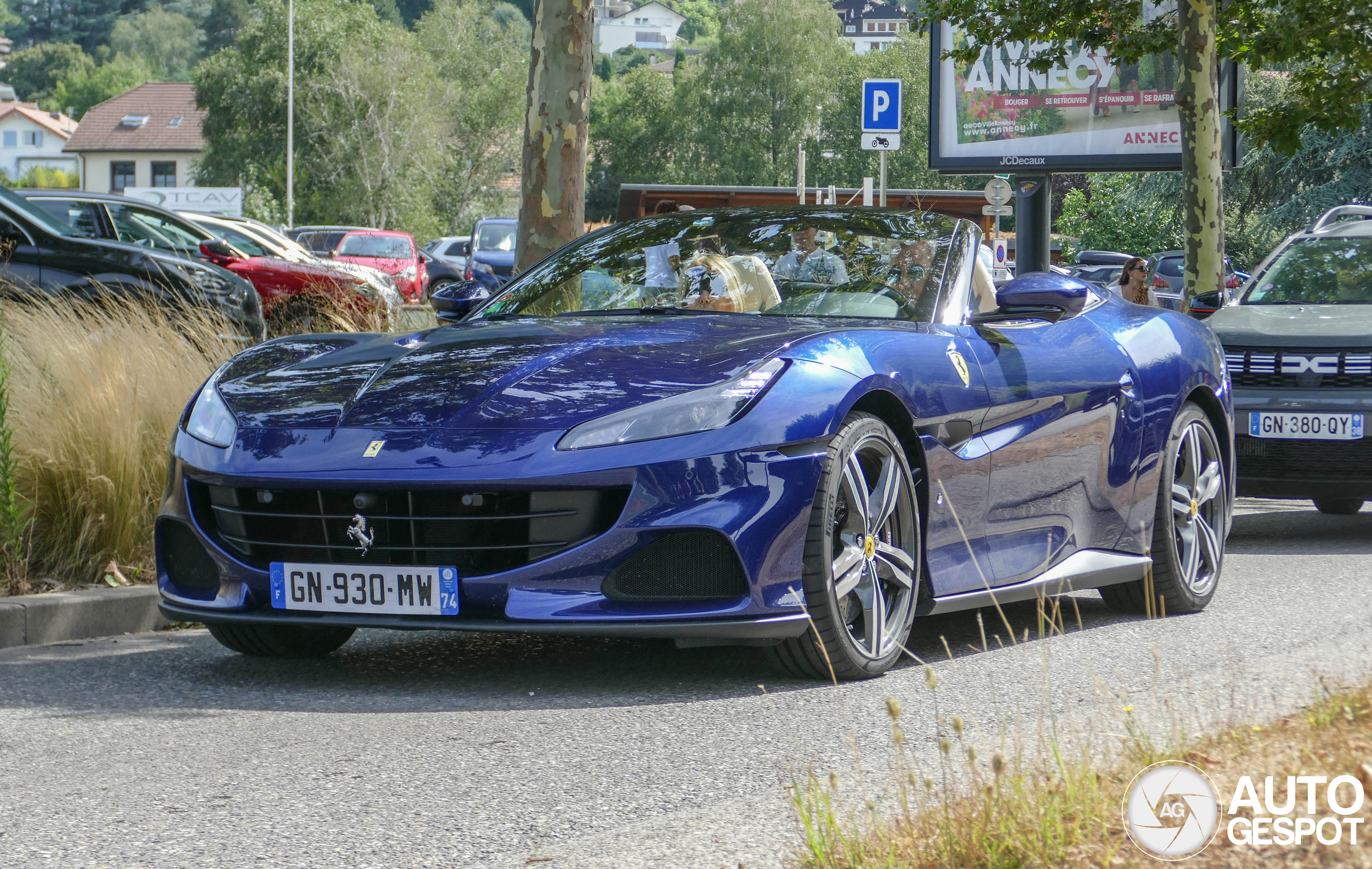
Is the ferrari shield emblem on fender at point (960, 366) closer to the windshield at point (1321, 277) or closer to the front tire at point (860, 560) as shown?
the front tire at point (860, 560)

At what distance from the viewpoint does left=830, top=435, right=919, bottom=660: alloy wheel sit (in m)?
4.69

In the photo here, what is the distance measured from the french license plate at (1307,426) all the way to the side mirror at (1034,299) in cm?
394

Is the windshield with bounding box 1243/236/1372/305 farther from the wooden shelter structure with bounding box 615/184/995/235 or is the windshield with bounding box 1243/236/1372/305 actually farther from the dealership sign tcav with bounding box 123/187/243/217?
the dealership sign tcav with bounding box 123/187/243/217

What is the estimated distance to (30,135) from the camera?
15325cm

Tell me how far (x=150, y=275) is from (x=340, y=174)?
55.3 m

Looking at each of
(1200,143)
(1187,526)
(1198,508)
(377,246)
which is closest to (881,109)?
(1200,143)

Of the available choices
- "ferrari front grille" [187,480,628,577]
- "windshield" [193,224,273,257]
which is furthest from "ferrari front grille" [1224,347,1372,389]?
"windshield" [193,224,273,257]

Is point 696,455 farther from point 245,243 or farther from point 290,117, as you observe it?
point 290,117

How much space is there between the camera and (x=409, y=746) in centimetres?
400

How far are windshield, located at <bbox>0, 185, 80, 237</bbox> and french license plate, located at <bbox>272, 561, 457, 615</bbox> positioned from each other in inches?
366

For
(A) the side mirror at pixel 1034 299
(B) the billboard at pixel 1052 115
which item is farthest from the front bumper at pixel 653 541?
(B) the billboard at pixel 1052 115

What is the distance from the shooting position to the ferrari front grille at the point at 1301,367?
9047 mm

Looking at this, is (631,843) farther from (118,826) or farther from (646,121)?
(646,121)

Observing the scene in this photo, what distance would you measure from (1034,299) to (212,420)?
2.57 metres
